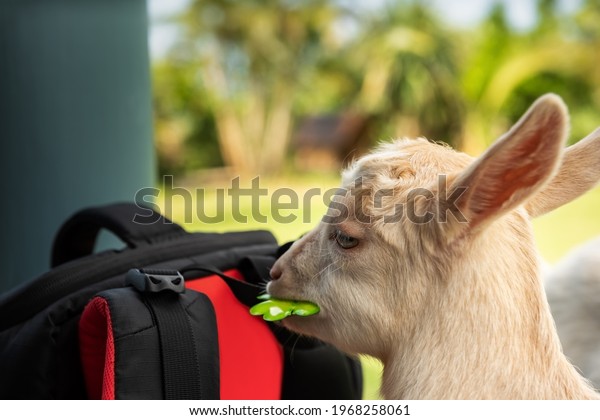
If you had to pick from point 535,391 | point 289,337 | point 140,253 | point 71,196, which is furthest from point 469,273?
point 71,196

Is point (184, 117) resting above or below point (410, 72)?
below

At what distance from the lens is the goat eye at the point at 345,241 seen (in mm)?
894

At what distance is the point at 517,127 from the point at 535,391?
335mm

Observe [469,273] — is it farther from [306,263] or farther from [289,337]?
[289,337]

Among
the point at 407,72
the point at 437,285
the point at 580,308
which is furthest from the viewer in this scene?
the point at 407,72

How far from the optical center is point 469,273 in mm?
840

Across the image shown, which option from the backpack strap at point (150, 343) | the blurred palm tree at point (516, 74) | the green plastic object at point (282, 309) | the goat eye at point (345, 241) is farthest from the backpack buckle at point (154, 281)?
the blurred palm tree at point (516, 74)

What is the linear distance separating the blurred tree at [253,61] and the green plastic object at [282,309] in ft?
32.0

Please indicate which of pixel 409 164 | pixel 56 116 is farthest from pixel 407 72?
pixel 409 164

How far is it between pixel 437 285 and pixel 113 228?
550mm

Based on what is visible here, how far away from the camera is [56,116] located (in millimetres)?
1758

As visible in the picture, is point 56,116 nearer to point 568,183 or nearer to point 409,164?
point 409,164

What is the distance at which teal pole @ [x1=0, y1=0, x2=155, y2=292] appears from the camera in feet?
5.62

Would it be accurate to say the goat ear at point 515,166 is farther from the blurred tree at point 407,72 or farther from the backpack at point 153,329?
the blurred tree at point 407,72
